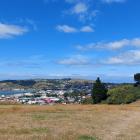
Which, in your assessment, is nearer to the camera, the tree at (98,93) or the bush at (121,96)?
the bush at (121,96)

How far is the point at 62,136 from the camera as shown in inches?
895

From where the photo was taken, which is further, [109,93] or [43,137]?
[109,93]

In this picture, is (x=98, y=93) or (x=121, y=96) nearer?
(x=121, y=96)

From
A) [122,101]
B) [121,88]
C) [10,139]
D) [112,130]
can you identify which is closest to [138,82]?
[121,88]

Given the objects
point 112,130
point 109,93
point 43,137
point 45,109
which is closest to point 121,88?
point 109,93

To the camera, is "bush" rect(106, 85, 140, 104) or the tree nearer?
"bush" rect(106, 85, 140, 104)

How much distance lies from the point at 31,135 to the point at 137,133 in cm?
611

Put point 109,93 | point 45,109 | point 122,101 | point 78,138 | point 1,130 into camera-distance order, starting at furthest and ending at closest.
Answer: point 109,93
point 122,101
point 45,109
point 1,130
point 78,138

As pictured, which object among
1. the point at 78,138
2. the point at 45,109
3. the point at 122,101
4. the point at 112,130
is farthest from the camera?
the point at 122,101

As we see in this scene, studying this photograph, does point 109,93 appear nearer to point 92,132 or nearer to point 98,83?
point 98,83

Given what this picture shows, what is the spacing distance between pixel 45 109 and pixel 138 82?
2999 inches

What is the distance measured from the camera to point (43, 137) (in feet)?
72.8

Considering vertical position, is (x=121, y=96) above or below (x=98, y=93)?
below

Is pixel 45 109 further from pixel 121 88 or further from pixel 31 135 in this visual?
pixel 121 88
